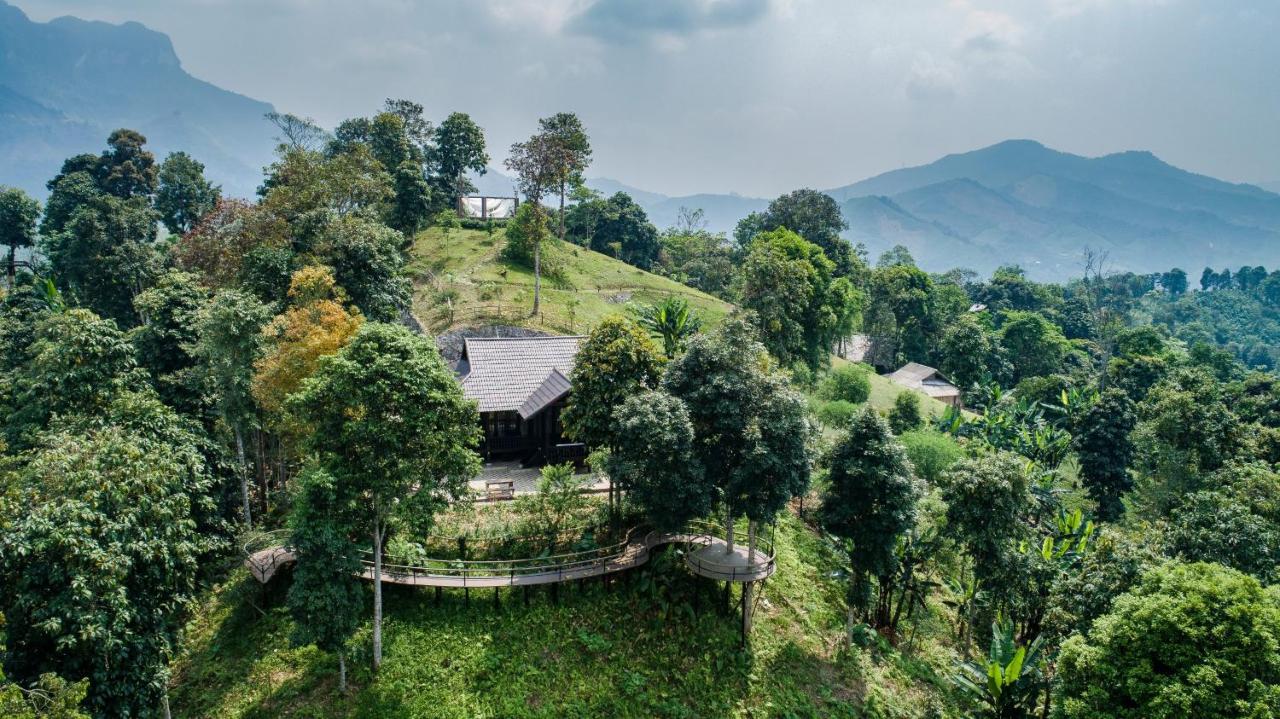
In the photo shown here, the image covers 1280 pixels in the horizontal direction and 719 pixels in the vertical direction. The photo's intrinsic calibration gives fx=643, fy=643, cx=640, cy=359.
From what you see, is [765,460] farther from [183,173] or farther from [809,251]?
[183,173]

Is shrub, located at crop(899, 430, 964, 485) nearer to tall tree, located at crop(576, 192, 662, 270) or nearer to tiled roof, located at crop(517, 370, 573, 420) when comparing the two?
tiled roof, located at crop(517, 370, 573, 420)

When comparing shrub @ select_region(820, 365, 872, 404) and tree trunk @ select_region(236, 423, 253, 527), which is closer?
tree trunk @ select_region(236, 423, 253, 527)

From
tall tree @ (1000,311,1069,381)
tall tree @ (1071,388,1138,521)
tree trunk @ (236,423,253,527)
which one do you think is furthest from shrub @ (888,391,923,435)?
tall tree @ (1000,311,1069,381)

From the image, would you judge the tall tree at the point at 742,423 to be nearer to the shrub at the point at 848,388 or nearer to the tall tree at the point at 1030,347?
the shrub at the point at 848,388

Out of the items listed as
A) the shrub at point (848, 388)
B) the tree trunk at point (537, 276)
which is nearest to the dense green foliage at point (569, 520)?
the shrub at point (848, 388)

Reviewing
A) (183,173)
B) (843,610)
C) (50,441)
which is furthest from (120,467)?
(183,173)

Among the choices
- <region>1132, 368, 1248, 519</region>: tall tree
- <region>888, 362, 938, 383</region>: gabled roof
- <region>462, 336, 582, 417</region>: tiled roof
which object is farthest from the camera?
<region>888, 362, 938, 383</region>: gabled roof
